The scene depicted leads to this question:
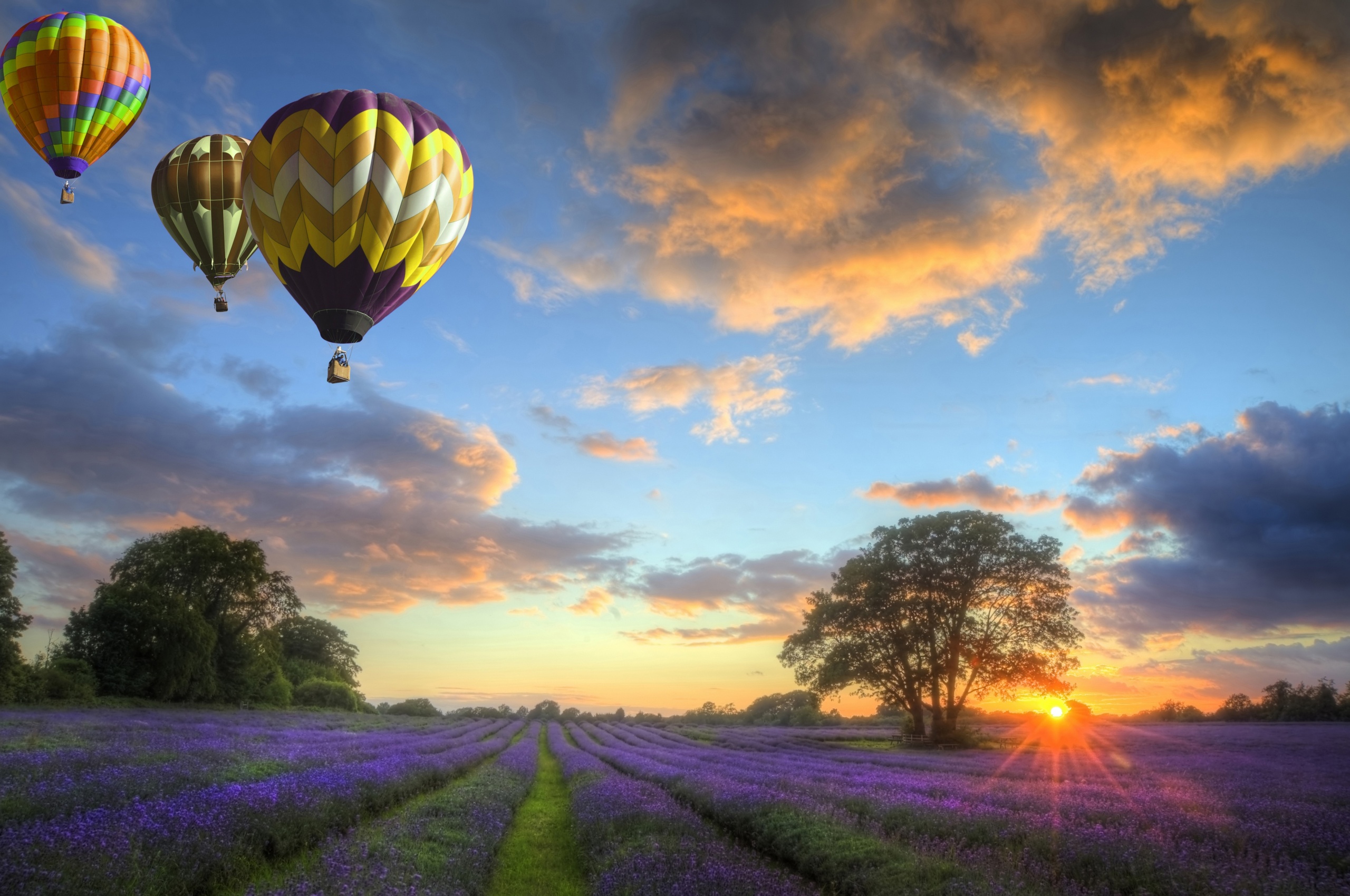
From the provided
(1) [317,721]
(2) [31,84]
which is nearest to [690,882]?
(2) [31,84]

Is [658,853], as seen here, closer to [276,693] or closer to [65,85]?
[65,85]

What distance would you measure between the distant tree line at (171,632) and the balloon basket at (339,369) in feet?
84.8

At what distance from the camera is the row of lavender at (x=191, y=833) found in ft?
17.6

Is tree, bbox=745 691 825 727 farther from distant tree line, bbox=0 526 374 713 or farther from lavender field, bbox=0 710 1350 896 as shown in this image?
distant tree line, bbox=0 526 374 713

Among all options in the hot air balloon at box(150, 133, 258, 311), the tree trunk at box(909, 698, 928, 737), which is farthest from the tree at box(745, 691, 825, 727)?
the hot air balloon at box(150, 133, 258, 311)

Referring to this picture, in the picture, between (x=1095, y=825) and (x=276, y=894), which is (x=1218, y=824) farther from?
(x=276, y=894)

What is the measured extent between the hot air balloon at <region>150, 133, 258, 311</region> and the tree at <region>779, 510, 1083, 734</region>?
90.0 feet

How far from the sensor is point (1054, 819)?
29.6 ft

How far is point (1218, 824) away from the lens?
28.7ft

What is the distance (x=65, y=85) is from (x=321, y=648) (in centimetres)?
6536

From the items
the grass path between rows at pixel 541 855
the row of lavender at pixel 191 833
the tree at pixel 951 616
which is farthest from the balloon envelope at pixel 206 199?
the tree at pixel 951 616

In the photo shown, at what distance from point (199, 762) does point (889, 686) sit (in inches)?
1090

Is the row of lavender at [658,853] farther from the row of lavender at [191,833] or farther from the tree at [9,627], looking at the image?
the tree at [9,627]

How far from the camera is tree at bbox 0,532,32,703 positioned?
27.2 metres
